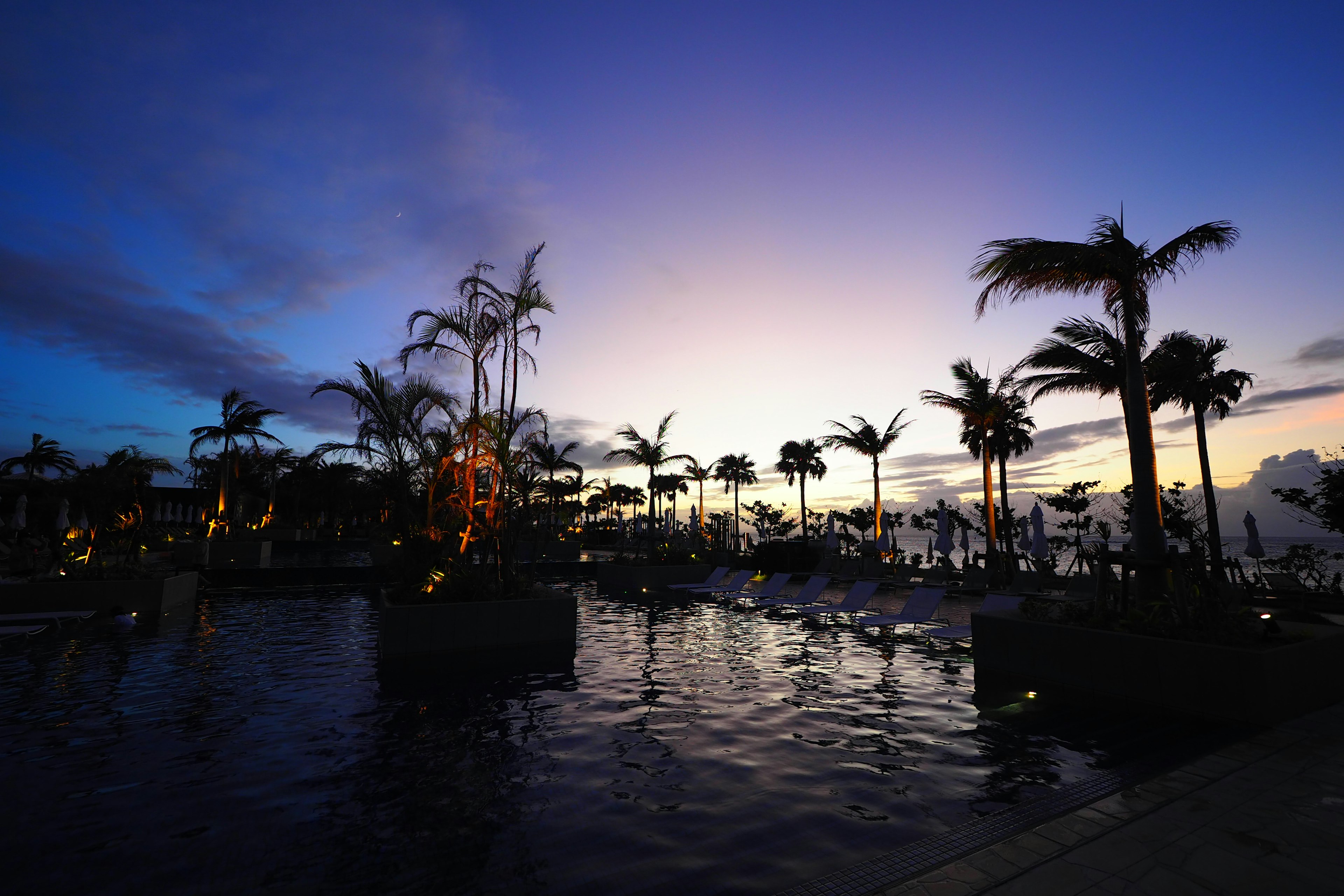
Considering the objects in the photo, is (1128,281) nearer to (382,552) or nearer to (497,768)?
(497,768)

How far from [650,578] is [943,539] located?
970 cm

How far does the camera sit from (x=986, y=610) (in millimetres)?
11125

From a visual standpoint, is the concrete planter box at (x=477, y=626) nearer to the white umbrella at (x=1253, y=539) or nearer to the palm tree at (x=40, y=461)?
the white umbrella at (x=1253, y=539)

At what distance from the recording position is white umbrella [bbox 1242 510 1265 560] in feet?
50.1

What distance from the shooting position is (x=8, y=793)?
463 centimetres

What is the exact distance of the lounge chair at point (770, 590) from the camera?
52.2 feet

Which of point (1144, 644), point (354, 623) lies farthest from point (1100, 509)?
point (354, 623)

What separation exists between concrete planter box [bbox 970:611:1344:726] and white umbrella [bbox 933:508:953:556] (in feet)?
39.7

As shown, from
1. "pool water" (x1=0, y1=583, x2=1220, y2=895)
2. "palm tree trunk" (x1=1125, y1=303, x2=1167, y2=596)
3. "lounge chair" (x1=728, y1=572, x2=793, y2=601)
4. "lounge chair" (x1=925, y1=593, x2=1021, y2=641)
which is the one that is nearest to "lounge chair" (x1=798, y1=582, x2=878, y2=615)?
"lounge chair" (x1=925, y1=593, x2=1021, y2=641)

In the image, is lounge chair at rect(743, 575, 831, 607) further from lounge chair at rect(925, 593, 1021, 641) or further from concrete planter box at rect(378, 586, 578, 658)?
concrete planter box at rect(378, 586, 578, 658)

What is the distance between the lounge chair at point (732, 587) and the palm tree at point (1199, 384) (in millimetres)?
14373

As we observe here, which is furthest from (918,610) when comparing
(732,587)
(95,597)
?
(95,597)

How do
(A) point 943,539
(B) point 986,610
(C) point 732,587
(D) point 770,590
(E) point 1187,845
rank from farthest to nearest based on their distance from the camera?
(A) point 943,539
(C) point 732,587
(D) point 770,590
(B) point 986,610
(E) point 1187,845

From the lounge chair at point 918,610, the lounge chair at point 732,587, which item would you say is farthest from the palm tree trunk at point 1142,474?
the lounge chair at point 732,587
